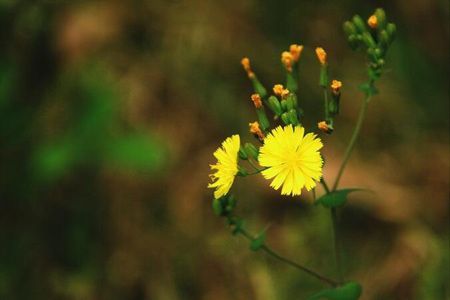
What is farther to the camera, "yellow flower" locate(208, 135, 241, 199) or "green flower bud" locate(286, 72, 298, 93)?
"green flower bud" locate(286, 72, 298, 93)

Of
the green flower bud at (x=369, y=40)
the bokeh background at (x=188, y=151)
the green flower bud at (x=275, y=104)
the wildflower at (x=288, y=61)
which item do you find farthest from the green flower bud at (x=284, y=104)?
the bokeh background at (x=188, y=151)

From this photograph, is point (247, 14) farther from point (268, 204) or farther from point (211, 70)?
point (268, 204)

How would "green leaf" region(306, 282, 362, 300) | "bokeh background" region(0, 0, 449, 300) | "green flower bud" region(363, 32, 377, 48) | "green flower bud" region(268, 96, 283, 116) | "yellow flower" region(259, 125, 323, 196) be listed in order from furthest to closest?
"bokeh background" region(0, 0, 449, 300) < "green flower bud" region(363, 32, 377, 48) < "green leaf" region(306, 282, 362, 300) < "green flower bud" region(268, 96, 283, 116) < "yellow flower" region(259, 125, 323, 196)

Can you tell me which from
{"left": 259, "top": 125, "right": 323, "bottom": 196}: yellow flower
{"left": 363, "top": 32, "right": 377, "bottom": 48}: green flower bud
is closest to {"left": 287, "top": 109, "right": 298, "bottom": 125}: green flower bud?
{"left": 259, "top": 125, "right": 323, "bottom": 196}: yellow flower

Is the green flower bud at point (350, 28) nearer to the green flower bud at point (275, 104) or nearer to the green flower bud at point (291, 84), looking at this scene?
the green flower bud at point (291, 84)

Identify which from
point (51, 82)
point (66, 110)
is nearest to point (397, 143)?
point (66, 110)

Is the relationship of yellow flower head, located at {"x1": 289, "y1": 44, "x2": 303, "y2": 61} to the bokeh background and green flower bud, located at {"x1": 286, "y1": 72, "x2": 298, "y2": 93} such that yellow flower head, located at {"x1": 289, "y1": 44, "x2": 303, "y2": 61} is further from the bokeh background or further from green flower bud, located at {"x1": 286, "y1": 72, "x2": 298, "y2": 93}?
the bokeh background

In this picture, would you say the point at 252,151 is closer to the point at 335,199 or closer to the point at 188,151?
the point at 335,199
